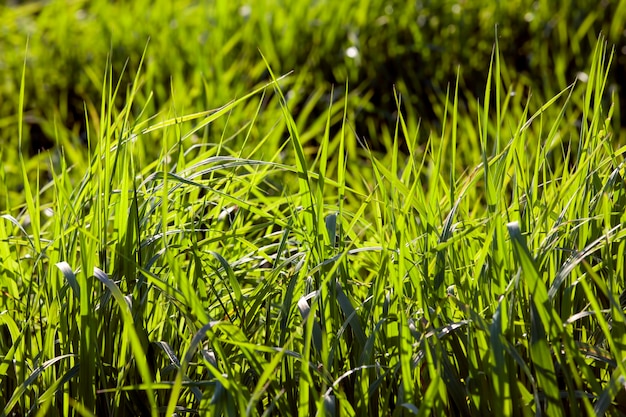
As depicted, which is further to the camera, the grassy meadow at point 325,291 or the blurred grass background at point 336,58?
the blurred grass background at point 336,58

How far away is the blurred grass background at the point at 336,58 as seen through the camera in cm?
288

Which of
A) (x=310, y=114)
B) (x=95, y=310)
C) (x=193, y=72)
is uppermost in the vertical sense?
(x=193, y=72)

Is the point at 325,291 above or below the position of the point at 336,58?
below

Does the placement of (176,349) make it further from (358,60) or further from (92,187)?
(358,60)

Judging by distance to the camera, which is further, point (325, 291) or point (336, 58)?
point (336, 58)

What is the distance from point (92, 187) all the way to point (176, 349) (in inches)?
11.9

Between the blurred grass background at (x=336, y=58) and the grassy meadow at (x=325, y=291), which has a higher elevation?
the blurred grass background at (x=336, y=58)

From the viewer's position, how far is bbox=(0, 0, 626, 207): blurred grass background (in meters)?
2.88

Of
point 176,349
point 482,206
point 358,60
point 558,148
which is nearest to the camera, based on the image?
point 176,349

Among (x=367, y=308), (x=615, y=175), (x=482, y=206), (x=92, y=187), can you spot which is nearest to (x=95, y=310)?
(x=92, y=187)

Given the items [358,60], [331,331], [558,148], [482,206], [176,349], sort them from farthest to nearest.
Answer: [358,60] < [558,148] < [482,206] < [176,349] < [331,331]

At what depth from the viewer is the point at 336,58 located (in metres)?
3.09

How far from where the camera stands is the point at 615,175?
1.16 m

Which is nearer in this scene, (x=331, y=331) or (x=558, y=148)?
(x=331, y=331)
